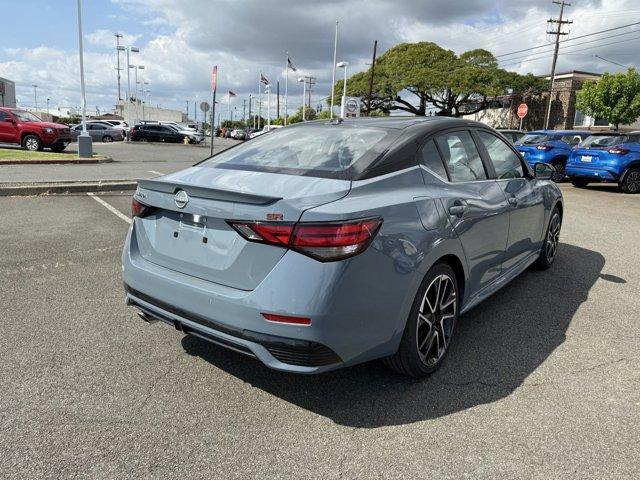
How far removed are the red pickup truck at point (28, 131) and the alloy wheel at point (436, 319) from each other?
19.8 m

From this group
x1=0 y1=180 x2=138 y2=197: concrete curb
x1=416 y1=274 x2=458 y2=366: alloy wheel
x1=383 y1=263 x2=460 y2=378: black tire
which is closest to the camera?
x1=383 y1=263 x2=460 y2=378: black tire

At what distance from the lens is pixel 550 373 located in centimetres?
321

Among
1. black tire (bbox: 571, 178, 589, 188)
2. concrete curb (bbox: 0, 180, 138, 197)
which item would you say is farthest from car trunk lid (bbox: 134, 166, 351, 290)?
black tire (bbox: 571, 178, 589, 188)

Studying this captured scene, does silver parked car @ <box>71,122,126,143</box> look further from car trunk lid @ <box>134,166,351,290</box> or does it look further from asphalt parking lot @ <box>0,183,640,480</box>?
car trunk lid @ <box>134,166,351,290</box>

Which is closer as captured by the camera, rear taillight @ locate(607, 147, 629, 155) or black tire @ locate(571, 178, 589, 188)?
rear taillight @ locate(607, 147, 629, 155)

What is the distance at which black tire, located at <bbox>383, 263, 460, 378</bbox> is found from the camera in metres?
2.86

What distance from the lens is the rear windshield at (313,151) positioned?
290 centimetres

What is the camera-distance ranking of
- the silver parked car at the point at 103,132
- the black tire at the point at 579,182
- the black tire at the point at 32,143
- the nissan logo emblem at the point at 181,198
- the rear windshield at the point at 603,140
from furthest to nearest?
the silver parked car at the point at 103,132 < the black tire at the point at 32,143 < the black tire at the point at 579,182 < the rear windshield at the point at 603,140 < the nissan logo emblem at the point at 181,198

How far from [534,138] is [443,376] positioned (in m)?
14.3

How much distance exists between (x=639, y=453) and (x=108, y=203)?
8266mm

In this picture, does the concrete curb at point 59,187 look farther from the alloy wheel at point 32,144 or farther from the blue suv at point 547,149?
the alloy wheel at point 32,144

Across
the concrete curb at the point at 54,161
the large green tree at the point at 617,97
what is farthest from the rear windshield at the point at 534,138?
the large green tree at the point at 617,97

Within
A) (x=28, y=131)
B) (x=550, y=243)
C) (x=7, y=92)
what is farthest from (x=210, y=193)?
(x=7, y=92)

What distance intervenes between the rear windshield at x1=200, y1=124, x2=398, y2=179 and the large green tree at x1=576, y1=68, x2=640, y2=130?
3756 cm
